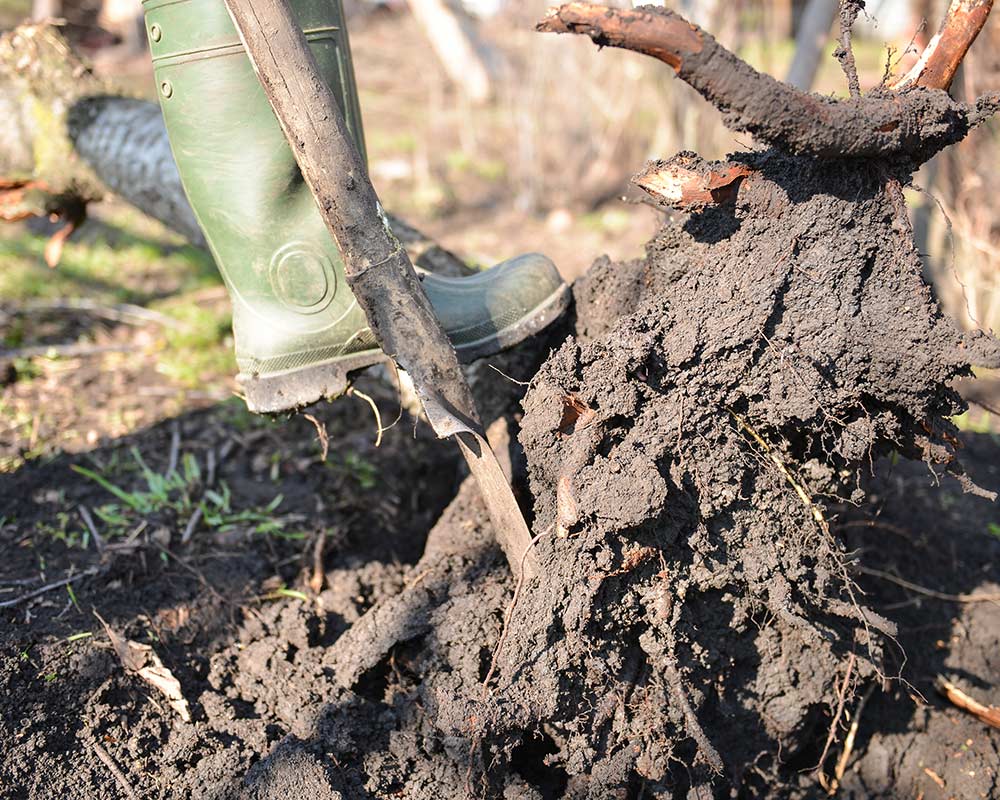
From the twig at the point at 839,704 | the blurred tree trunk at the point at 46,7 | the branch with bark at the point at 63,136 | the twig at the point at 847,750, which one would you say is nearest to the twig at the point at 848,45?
the twig at the point at 839,704

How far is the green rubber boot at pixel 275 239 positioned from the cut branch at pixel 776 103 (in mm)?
667

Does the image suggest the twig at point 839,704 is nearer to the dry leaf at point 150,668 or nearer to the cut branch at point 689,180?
the cut branch at point 689,180

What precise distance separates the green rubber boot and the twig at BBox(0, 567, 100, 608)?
1.91 feet

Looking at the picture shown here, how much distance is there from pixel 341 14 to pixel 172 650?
1450mm

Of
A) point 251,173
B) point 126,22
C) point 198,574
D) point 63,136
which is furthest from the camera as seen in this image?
point 126,22

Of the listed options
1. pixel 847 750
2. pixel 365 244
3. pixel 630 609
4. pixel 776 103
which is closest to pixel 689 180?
pixel 776 103

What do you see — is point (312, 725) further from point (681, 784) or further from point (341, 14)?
point (341, 14)

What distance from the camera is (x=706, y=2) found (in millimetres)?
4199

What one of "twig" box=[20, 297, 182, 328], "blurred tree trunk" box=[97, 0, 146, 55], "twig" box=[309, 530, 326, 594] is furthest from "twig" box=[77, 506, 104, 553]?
"blurred tree trunk" box=[97, 0, 146, 55]

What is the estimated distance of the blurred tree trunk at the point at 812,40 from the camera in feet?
10.4

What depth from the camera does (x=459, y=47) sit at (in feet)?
24.7

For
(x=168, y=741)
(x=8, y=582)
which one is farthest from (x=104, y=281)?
(x=168, y=741)

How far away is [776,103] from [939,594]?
142 cm

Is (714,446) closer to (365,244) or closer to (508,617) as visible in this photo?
(508,617)
